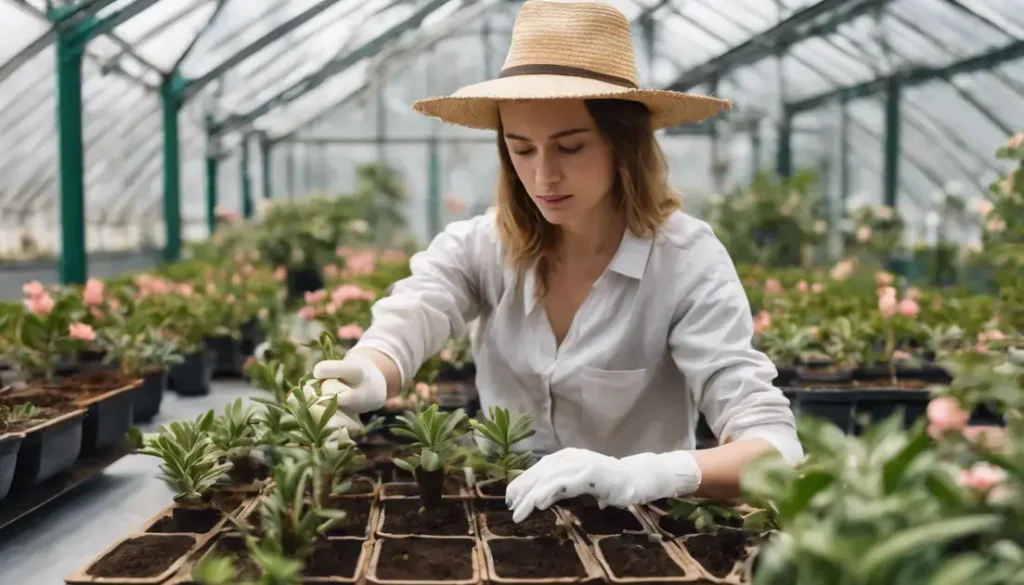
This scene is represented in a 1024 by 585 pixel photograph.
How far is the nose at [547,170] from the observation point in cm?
146

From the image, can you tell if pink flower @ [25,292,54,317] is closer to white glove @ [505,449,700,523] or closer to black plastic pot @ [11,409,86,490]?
black plastic pot @ [11,409,86,490]

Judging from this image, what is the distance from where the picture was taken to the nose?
1.46 meters

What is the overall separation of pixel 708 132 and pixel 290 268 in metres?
4.91

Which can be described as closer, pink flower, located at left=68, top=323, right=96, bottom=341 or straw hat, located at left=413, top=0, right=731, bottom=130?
straw hat, located at left=413, top=0, right=731, bottom=130

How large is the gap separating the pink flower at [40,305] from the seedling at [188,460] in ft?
4.04

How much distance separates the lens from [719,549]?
3.50ft

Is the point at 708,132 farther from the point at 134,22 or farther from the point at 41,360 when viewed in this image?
the point at 41,360

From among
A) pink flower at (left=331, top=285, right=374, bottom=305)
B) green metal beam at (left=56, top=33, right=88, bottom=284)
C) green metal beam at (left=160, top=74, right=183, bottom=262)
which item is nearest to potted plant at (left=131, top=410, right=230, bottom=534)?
pink flower at (left=331, top=285, right=374, bottom=305)

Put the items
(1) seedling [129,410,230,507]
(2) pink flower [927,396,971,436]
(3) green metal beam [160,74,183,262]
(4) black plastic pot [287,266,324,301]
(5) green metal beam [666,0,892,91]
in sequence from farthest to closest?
(4) black plastic pot [287,266,324,301]
(3) green metal beam [160,74,183,262]
(5) green metal beam [666,0,892,91]
(1) seedling [129,410,230,507]
(2) pink flower [927,396,971,436]

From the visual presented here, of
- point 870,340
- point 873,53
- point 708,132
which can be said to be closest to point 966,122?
point 873,53

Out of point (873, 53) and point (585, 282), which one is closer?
point (585, 282)

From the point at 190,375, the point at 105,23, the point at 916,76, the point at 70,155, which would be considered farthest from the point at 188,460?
the point at 916,76

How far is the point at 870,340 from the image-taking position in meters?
2.73

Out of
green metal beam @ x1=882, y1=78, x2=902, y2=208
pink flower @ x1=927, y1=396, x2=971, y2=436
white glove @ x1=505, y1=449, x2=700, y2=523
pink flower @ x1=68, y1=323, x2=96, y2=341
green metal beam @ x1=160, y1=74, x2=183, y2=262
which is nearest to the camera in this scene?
pink flower @ x1=927, y1=396, x2=971, y2=436
